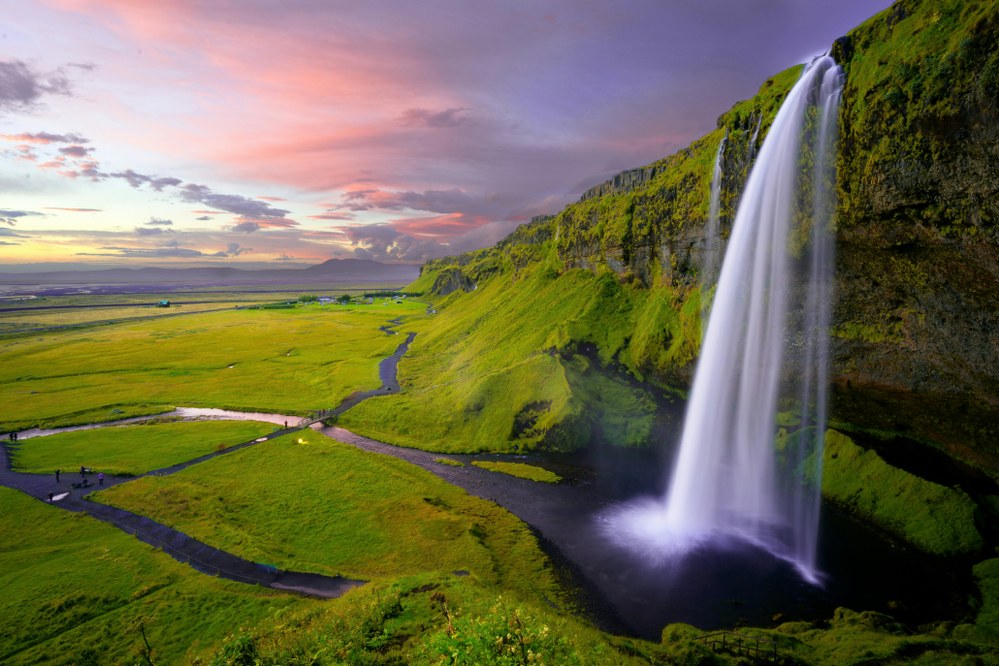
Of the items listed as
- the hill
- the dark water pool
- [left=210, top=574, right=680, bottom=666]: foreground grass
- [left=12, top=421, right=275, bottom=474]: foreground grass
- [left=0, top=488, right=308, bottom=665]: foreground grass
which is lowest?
[left=12, top=421, right=275, bottom=474]: foreground grass

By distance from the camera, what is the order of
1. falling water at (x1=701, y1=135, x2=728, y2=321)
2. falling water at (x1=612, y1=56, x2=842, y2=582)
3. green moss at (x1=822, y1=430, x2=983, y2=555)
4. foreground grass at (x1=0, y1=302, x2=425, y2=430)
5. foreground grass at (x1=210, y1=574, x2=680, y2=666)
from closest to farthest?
foreground grass at (x1=210, y1=574, x2=680, y2=666) < green moss at (x1=822, y1=430, x2=983, y2=555) < falling water at (x1=612, y1=56, x2=842, y2=582) < falling water at (x1=701, y1=135, x2=728, y2=321) < foreground grass at (x1=0, y1=302, x2=425, y2=430)

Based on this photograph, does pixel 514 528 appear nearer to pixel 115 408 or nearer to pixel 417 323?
pixel 115 408

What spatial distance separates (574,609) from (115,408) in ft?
317

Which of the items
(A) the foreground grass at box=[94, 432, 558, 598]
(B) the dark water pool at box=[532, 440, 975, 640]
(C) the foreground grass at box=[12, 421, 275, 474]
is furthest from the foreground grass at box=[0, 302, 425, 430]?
(B) the dark water pool at box=[532, 440, 975, 640]

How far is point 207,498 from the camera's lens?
48.0 m

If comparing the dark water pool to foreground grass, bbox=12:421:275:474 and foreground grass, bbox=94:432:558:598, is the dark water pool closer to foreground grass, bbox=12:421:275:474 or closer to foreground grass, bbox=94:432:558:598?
foreground grass, bbox=94:432:558:598

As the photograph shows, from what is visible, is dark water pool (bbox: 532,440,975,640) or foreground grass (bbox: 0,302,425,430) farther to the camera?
foreground grass (bbox: 0,302,425,430)

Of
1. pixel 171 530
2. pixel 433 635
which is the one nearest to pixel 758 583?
pixel 433 635

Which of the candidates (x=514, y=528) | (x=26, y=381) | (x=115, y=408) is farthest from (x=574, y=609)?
(x=26, y=381)

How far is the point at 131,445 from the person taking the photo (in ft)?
215

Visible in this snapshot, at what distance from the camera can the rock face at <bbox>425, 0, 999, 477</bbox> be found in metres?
31.0

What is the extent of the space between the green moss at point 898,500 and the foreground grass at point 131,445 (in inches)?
2952

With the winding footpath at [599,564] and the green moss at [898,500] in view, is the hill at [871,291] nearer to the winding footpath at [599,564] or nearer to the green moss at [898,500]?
the green moss at [898,500]

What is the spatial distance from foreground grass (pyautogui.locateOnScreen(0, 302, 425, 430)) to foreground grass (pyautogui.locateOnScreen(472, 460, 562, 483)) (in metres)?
41.0
